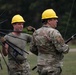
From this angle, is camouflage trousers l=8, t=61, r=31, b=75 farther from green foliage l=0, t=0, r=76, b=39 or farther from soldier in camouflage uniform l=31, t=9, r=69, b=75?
green foliage l=0, t=0, r=76, b=39

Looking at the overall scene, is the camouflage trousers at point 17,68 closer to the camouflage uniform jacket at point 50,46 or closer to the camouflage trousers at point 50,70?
the camouflage uniform jacket at point 50,46

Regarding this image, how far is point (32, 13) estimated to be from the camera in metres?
48.9

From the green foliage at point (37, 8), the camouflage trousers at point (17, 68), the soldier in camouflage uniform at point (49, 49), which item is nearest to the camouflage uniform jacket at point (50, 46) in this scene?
the soldier in camouflage uniform at point (49, 49)

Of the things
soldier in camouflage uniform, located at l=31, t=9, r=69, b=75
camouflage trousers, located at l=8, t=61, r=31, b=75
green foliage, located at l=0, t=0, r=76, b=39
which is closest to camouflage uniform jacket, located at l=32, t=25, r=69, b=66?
soldier in camouflage uniform, located at l=31, t=9, r=69, b=75

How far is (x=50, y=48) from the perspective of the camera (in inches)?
366

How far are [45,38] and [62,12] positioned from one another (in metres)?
37.3

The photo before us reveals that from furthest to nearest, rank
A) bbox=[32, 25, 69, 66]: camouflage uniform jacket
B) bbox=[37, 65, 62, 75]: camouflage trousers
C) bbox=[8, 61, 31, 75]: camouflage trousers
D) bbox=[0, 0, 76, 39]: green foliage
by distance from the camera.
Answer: bbox=[0, 0, 76, 39]: green foliage, bbox=[8, 61, 31, 75]: camouflage trousers, bbox=[37, 65, 62, 75]: camouflage trousers, bbox=[32, 25, 69, 66]: camouflage uniform jacket

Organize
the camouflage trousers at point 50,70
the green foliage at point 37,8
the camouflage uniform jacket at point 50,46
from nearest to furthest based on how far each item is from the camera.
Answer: the camouflage uniform jacket at point 50,46, the camouflage trousers at point 50,70, the green foliage at point 37,8

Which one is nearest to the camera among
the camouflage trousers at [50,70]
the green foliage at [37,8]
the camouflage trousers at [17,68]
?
the camouflage trousers at [50,70]

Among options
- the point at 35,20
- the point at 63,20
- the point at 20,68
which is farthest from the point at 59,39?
the point at 35,20

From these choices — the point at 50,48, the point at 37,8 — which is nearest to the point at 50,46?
the point at 50,48

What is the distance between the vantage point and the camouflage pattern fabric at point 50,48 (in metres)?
9.16

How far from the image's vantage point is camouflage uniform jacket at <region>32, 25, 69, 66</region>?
9.15 m

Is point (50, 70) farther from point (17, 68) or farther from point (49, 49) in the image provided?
point (17, 68)
